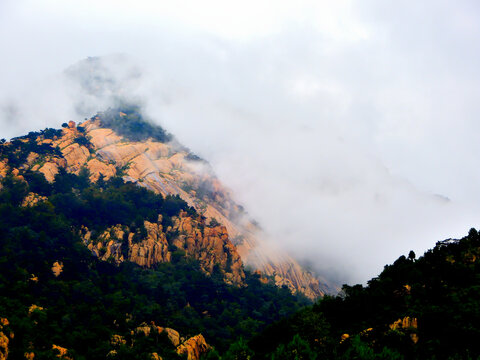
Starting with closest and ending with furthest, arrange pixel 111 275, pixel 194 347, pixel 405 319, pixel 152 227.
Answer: pixel 405 319, pixel 194 347, pixel 111 275, pixel 152 227

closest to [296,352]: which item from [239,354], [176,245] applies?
[239,354]

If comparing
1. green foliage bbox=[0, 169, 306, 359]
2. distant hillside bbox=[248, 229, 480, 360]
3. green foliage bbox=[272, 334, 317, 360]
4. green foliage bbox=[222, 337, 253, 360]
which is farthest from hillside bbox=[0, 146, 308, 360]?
green foliage bbox=[272, 334, 317, 360]

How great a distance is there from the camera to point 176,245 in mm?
153875

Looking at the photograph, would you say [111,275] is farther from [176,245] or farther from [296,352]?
[296,352]

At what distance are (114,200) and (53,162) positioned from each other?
30270mm

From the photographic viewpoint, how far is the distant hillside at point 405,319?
174 ft

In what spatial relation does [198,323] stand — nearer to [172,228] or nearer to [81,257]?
[81,257]

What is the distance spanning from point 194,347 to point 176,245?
5916cm

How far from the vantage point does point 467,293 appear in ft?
204

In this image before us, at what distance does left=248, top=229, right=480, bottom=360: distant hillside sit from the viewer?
53094 mm

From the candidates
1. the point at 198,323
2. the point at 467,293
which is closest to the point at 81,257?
the point at 198,323

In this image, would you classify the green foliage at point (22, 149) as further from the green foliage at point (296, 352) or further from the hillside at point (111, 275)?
the green foliage at point (296, 352)

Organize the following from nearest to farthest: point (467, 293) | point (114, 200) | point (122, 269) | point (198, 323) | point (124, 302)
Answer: point (467, 293) < point (124, 302) < point (198, 323) < point (122, 269) < point (114, 200)

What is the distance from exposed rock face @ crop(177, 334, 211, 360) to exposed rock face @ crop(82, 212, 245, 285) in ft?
137
